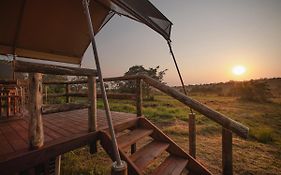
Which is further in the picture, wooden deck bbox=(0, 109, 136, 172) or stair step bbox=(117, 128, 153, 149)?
stair step bbox=(117, 128, 153, 149)

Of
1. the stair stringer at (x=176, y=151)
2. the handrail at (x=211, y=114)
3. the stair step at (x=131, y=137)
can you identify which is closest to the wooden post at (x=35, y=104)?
the stair step at (x=131, y=137)

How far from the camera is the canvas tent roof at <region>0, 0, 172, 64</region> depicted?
389cm

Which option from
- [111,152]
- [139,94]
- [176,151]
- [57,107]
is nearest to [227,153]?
[176,151]

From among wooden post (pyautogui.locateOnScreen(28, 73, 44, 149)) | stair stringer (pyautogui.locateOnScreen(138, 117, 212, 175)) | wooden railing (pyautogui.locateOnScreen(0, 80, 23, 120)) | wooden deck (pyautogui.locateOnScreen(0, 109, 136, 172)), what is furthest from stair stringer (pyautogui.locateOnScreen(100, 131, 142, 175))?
wooden railing (pyautogui.locateOnScreen(0, 80, 23, 120))

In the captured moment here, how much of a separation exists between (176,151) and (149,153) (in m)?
0.65

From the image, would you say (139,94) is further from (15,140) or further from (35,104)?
(15,140)

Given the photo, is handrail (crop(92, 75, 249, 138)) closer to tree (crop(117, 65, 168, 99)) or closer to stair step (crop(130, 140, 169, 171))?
stair step (crop(130, 140, 169, 171))

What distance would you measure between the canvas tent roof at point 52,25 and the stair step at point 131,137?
2.14 metres

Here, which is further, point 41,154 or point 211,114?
point 211,114

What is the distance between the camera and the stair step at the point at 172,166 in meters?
2.55

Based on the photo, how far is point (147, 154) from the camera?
2.69 m

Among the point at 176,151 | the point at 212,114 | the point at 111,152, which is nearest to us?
the point at 212,114

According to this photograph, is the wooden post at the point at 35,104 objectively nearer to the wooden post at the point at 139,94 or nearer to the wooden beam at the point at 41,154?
the wooden beam at the point at 41,154

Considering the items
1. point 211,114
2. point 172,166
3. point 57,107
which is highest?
point 57,107
